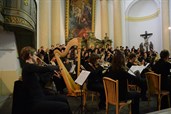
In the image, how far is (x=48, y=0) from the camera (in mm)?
11086

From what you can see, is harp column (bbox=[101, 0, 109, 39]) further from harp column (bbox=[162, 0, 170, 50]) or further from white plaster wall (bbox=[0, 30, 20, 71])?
white plaster wall (bbox=[0, 30, 20, 71])

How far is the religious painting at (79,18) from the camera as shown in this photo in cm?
1253

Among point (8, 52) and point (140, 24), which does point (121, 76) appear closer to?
point (8, 52)

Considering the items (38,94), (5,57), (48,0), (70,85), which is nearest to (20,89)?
(38,94)

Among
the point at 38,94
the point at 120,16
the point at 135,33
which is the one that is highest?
the point at 120,16

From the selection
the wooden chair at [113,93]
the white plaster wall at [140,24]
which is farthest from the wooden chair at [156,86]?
the white plaster wall at [140,24]

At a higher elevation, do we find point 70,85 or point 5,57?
point 5,57

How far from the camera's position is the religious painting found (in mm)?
12531

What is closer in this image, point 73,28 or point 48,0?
point 48,0

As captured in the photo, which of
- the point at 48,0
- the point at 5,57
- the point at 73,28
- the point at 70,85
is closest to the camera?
the point at 70,85

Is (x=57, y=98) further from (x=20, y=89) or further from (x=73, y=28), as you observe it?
(x=73, y=28)

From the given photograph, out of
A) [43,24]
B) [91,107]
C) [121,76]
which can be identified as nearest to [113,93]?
[121,76]

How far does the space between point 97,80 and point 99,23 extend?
9.56 m

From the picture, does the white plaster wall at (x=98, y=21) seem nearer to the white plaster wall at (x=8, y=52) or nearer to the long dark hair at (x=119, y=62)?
the white plaster wall at (x=8, y=52)
